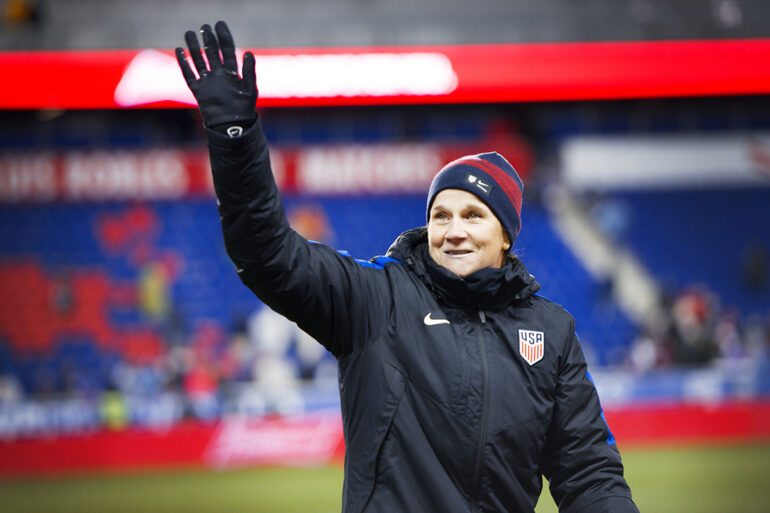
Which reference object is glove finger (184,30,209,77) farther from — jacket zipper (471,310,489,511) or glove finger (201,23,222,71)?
jacket zipper (471,310,489,511)

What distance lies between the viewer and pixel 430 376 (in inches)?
65.9

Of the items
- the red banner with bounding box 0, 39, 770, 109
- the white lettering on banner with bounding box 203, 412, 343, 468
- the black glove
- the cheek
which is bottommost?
the white lettering on banner with bounding box 203, 412, 343, 468

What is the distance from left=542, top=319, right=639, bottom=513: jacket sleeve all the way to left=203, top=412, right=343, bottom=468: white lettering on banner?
287 inches

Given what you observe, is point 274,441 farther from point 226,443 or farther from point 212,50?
point 212,50

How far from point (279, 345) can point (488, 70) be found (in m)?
4.25

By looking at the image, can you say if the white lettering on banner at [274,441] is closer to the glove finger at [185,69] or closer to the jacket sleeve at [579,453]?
the jacket sleeve at [579,453]

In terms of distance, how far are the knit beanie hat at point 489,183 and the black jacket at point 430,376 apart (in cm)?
13

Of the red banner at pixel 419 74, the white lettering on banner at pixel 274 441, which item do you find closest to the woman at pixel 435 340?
the white lettering on banner at pixel 274 441

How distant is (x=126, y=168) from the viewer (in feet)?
37.9

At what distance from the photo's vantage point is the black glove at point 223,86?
4.82ft

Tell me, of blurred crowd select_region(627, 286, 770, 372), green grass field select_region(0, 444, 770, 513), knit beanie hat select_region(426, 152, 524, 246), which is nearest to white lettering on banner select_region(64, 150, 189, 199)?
green grass field select_region(0, 444, 770, 513)

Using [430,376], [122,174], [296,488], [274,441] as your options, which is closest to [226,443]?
[274,441]

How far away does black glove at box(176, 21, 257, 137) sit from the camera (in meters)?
1.47

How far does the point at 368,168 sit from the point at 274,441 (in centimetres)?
451
